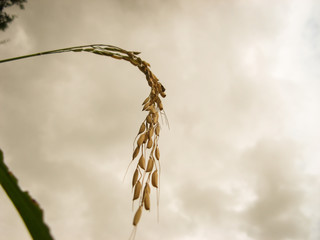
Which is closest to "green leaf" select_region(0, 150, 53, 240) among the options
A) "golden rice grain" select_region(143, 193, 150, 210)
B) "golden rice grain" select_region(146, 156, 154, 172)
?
"golden rice grain" select_region(143, 193, 150, 210)

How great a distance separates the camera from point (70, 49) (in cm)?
105

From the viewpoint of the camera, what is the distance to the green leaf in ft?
1.63

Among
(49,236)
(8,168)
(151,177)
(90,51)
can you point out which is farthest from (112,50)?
(49,236)

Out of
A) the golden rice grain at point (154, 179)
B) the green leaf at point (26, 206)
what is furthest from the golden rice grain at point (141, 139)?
the green leaf at point (26, 206)

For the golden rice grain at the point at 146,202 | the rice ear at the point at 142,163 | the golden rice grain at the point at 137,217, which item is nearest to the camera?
the golden rice grain at the point at 137,217

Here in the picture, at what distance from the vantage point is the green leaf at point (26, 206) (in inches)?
19.5

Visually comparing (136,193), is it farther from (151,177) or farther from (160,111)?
(160,111)

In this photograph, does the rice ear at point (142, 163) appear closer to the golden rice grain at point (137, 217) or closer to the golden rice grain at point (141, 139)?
the golden rice grain at point (141, 139)

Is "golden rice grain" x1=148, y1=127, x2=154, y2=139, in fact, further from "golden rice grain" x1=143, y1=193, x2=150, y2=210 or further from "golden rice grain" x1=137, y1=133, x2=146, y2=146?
"golden rice grain" x1=143, y1=193, x2=150, y2=210

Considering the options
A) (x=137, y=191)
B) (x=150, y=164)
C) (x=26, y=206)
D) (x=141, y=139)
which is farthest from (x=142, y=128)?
(x=26, y=206)

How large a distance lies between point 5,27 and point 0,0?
32.2 inches

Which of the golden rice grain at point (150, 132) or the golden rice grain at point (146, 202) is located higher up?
the golden rice grain at point (150, 132)

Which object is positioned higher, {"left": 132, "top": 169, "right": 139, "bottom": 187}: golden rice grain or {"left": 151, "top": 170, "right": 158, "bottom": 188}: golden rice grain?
{"left": 151, "top": 170, "right": 158, "bottom": 188}: golden rice grain

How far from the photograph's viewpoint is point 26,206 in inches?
20.9
